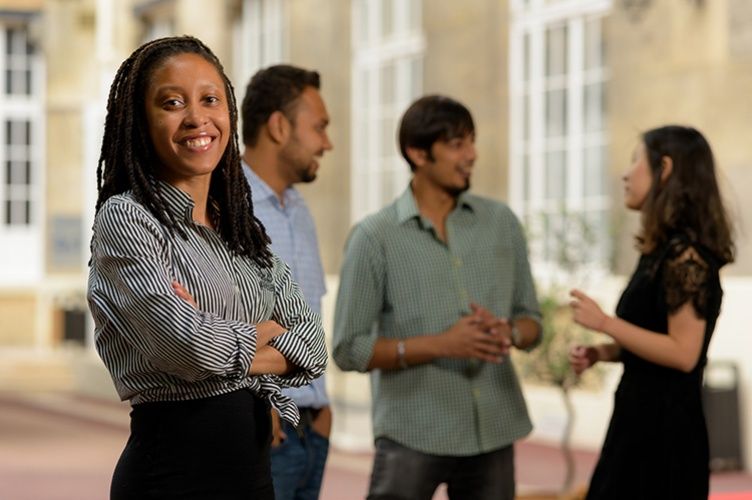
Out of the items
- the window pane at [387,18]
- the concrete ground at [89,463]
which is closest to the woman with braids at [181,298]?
the concrete ground at [89,463]

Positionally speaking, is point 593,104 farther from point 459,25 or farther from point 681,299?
point 681,299

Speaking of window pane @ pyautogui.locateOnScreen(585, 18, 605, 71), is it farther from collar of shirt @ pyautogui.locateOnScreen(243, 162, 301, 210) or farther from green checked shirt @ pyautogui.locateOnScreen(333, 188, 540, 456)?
collar of shirt @ pyautogui.locateOnScreen(243, 162, 301, 210)

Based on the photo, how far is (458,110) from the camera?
188 inches

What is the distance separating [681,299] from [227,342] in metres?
1.91

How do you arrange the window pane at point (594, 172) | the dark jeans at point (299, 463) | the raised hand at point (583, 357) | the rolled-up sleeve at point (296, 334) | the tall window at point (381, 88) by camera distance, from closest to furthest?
the rolled-up sleeve at point (296, 334), the dark jeans at point (299, 463), the raised hand at point (583, 357), the window pane at point (594, 172), the tall window at point (381, 88)

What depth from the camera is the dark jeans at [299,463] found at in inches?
172

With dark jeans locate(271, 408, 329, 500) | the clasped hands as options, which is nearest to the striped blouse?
dark jeans locate(271, 408, 329, 500)

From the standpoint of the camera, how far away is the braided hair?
2.96 metres

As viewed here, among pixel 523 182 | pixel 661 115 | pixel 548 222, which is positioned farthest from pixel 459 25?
pixel 548 222

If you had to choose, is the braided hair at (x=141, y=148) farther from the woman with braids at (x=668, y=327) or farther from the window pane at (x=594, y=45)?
the window pane at (x=594, y=45)

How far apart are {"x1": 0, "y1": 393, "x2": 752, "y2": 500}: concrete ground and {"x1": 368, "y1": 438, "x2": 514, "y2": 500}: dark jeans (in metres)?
4.51

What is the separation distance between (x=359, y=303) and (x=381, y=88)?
11437mm

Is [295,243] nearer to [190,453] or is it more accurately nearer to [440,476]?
[440,476]

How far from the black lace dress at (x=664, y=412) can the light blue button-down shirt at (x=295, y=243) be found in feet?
2.90
